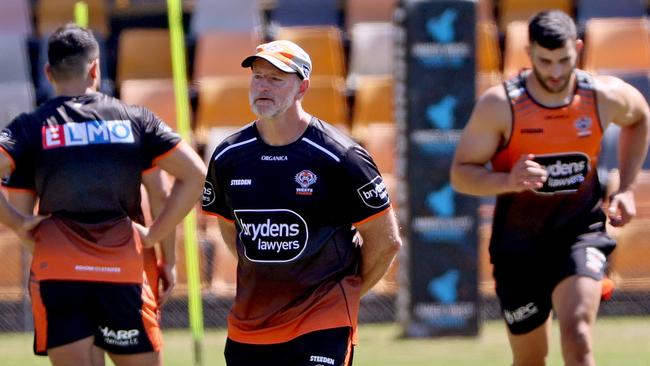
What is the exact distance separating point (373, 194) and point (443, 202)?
255 inches

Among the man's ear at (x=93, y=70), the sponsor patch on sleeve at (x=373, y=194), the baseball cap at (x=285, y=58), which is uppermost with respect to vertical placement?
the baseball cap at (x=285, y=58)

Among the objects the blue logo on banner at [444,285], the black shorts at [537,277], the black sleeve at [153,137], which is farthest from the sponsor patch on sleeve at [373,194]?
the blue logo on banner at [444,285]

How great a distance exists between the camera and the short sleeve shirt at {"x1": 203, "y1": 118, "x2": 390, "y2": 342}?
5332mm

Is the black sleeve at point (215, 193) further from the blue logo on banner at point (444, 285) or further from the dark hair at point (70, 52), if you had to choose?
the blue logo on banner at point (444, 285)

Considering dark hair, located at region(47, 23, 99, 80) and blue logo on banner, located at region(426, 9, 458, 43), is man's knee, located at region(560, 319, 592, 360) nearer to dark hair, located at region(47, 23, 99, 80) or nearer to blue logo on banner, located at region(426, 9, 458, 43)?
dark hair, located at region(47, 23, 99, 80)

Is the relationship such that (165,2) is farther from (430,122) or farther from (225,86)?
(430,122)

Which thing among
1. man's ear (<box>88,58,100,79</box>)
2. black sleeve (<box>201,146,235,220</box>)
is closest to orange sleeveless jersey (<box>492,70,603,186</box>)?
black sleeve (<box>201,146,235,220</box>)

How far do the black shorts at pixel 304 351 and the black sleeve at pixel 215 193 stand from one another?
0.57m

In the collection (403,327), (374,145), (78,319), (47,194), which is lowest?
(403,327)

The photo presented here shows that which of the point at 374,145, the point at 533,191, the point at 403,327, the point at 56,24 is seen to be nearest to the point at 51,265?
the point at 533,191

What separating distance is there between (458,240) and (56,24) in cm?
522

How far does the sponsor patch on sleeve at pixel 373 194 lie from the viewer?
5312mm

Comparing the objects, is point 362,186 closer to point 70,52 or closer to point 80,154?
point 80,154

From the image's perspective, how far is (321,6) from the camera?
14.8 m
